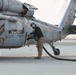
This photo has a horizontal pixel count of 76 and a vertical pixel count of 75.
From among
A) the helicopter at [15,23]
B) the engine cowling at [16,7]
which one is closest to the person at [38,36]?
the helicopter at [15,23]

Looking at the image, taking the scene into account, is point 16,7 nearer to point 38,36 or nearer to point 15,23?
point 15,23

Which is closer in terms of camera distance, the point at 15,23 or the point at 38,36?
the point at 15,23

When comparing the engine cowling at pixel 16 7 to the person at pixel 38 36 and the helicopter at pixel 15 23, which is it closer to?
the helicopter at pixel 15 23

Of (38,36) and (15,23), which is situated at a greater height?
(15,23)

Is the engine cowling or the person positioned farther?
the person

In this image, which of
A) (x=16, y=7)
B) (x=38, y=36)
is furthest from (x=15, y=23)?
(x=38, y=36)

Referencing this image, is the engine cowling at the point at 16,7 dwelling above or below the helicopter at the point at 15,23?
above

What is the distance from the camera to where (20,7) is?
16.3 metres

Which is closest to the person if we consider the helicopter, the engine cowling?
the helicopter

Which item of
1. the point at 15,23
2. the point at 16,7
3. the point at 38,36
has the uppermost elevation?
the point at 16,7

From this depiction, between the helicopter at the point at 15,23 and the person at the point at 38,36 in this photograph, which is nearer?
the helicopter at the point at 15,23

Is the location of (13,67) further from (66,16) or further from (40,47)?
(66,16)

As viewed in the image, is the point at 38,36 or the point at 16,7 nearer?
the point at 16,7

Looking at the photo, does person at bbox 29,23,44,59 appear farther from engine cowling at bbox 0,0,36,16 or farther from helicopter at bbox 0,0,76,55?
engine cowling at bbox 0,0,36,16
